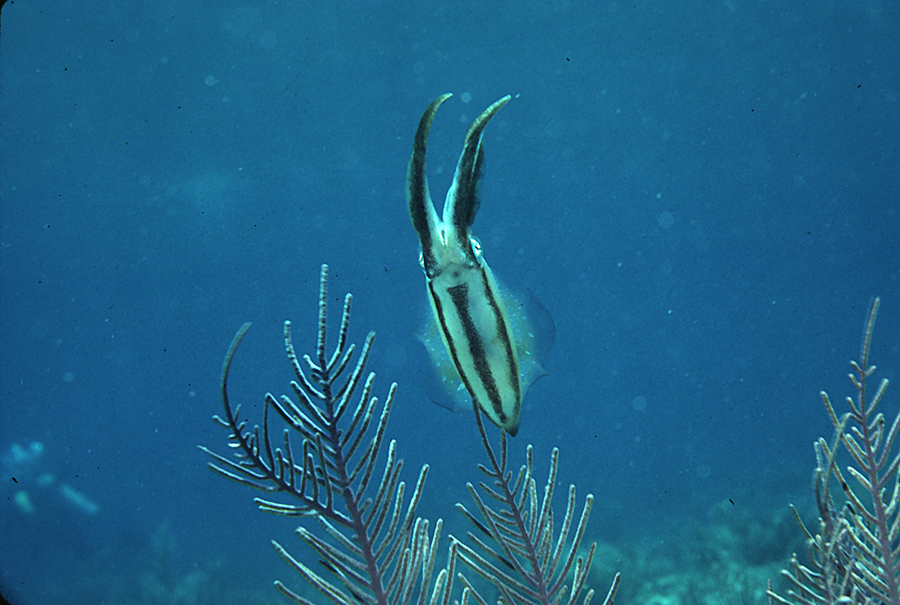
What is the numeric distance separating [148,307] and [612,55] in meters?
40.5

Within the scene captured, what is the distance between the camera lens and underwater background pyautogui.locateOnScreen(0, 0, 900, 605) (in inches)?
656

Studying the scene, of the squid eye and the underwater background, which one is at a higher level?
the underwater background

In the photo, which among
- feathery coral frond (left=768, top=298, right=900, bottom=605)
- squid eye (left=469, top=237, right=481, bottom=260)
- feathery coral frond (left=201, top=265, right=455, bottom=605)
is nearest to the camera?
feathery coral frond (left=201, top=265, right=455, bottom=605)

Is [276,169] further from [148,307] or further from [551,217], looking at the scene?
[551,217]

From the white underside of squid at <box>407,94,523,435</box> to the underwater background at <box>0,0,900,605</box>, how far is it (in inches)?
13.9

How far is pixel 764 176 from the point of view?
43.8 m

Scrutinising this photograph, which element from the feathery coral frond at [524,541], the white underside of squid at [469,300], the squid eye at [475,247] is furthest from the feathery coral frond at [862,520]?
the squid eye at [475,247]

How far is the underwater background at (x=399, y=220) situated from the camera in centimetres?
1666

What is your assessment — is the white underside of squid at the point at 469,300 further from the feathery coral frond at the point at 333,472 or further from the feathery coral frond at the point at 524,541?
the feathery coral frond at the point at 333,472

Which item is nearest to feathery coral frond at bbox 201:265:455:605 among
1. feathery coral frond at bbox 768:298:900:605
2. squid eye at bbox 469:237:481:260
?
squid eye at bbox 469:237:481:260

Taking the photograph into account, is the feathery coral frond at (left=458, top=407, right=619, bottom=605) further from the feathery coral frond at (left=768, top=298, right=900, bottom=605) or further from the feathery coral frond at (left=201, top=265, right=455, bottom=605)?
the feathery coral frond at (left=768, top=298, right=900, bottom=605)

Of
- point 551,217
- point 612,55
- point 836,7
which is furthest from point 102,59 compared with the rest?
point 551,217

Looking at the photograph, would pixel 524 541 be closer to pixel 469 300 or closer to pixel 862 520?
pixel 469 300

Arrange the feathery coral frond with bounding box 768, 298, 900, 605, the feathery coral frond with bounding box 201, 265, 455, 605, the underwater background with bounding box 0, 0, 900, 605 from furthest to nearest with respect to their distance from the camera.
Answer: the underwater background with bounding box 0, 0, 900, 605, the feathery coral frond with bounding box 768, 298, 900, 605, the feathery coral frond with bounding box 201, 265, 455, 605
